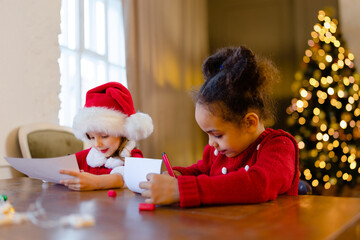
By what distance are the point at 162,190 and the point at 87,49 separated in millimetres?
2421

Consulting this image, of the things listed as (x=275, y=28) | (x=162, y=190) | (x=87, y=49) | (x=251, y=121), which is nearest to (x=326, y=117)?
(x=275, y=28)

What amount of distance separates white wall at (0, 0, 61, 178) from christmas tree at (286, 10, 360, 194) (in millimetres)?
2348

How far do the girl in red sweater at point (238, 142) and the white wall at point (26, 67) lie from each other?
1.53 m

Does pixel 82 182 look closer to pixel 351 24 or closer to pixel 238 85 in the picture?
pixel 238 85

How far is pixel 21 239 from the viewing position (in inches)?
19.3

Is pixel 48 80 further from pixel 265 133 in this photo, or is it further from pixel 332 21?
pixel 332 21

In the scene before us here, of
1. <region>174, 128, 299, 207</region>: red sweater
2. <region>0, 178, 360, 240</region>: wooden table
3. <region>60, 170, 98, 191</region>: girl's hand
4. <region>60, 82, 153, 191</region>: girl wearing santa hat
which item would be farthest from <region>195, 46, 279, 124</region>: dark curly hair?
<region>60, 82, 153, 191</region>: girl wearing santa hat

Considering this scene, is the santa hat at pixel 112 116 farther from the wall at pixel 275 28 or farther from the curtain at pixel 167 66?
the wall at pixel 275 28

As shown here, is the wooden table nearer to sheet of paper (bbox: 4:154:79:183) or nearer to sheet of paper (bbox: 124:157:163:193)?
sheet of paper (bbox: 124:157:163:193)

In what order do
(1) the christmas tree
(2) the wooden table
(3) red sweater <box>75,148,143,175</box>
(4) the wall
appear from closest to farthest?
(2) the wooden table
(3) red sweater <box>75,148,143,175</box>
(1) the christmas tree
(4) the wall

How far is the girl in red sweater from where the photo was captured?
727 mm

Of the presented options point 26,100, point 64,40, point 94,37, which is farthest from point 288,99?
point 26,100

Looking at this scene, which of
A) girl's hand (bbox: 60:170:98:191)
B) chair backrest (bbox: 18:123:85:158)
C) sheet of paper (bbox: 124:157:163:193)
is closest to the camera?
sheet of paper (bbox: 124:157:163:193)

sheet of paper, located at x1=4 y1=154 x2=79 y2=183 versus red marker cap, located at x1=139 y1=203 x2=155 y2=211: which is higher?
red marker cap, located at x1=139 y1=203 x2=155 y2=211
